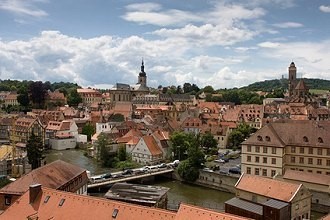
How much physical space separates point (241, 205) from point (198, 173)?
16576 millimetres

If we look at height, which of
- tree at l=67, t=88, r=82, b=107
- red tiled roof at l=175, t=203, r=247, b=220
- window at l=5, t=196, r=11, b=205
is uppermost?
tree at l=67, t=88, r=82, b=107

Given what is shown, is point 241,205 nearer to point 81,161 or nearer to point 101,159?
point 101,159

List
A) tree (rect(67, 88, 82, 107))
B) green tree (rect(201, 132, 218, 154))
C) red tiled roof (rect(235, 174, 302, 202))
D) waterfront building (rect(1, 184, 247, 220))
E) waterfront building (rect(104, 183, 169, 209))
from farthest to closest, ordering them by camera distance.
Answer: tree (rect(67, 88, 82, 107))
green tree (rect(201, 132, 218, 154))
red tiled roof (rect(235, 174, 302, 202))
waterfront building (rect(104, 183, 169, 209))
waterfront building (rect(1, 184, 247, 220))

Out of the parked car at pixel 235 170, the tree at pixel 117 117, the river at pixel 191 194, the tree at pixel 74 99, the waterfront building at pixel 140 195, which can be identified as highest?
the tree at pixel 74 99

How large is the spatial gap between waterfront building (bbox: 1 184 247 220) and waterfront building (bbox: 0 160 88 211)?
156cm

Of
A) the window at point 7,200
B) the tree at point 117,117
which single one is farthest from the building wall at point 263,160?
the tree at point 117,117

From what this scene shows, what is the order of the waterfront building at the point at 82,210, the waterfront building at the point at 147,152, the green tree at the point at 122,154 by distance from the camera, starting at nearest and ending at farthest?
the waterfront building at the point at 82,210 → the waterfront building at the point at 147,152 → the green tree at the point at 122,154

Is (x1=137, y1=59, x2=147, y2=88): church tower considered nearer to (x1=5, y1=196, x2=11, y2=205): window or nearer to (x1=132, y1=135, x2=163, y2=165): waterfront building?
(x1=132, y1=135, x2=163, y2=165): waterfront building

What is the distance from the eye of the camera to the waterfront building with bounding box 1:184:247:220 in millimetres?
20188

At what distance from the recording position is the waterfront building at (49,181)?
2873 cm

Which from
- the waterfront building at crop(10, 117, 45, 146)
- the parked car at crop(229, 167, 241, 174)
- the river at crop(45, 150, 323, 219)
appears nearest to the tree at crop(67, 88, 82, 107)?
the waterfront building at crop(10, 117, 45, 146)

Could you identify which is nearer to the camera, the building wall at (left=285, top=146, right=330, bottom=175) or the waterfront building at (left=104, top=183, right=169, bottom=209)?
the waterfront building at (left=104, top=183, right=169, bottom=209)

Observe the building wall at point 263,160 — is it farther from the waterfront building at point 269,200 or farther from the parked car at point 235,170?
the waterfront building at point 269,200

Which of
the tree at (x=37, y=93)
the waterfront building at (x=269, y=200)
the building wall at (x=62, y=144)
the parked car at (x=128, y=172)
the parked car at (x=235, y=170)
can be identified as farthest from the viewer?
the tree at (x=37, y=93)
